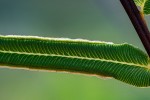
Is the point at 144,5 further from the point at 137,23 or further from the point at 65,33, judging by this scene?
the point at 65,33

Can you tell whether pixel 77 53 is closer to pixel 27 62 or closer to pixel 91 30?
pixel 27 62

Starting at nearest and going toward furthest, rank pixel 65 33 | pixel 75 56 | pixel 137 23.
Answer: pixel 137 23, pixel 75 56, pixel 65 33

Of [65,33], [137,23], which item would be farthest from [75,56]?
[65,33]

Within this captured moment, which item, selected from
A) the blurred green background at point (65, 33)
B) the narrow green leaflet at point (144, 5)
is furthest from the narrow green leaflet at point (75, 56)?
the blurred green background at point (65, 33)

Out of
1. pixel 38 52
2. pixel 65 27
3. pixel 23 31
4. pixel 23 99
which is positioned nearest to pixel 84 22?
pixel 65 27

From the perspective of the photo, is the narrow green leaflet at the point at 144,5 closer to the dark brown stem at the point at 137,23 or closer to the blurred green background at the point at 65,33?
the dark brown stem at the point at 137,23

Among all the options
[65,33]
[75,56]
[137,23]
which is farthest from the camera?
[65,33]
